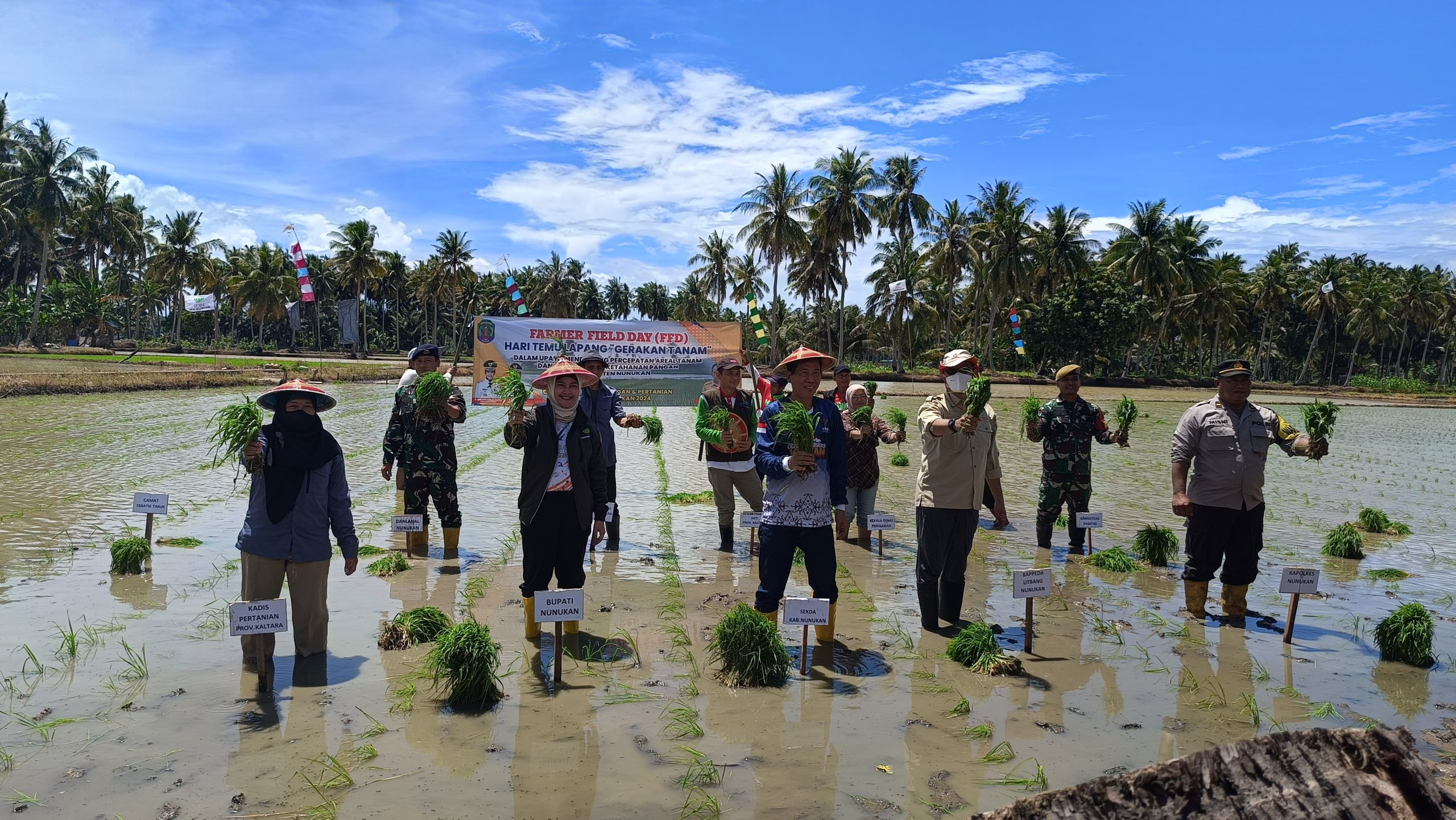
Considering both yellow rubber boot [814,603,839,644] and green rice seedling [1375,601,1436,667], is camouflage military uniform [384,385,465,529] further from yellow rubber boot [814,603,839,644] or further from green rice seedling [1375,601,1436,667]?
green rice seedling [1375,601,1436,667]

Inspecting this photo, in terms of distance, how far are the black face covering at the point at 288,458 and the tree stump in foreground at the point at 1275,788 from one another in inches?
166

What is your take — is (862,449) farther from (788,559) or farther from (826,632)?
(788,559)

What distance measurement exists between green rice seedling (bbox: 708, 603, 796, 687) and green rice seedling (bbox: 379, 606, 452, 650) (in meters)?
1.89

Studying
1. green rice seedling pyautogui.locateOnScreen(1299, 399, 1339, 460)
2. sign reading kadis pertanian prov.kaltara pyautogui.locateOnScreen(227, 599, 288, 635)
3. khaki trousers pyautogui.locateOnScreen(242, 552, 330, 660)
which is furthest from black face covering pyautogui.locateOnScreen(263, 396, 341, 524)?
green rice seedling pyautogui.locateOnScreen(1299, 399, 1339, 460)

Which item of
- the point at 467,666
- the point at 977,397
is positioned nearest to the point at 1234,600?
the point at 977,397

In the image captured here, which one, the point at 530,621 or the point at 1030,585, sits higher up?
the point at 1030,585

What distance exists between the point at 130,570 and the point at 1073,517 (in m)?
8.48

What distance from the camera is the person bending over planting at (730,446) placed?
814 centimetres

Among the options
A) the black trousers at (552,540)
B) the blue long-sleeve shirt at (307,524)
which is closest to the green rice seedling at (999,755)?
the black trousers at (552,540)

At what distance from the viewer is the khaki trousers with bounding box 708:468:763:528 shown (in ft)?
28.4

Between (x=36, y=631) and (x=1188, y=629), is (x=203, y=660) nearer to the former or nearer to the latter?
(x=36, y=631)

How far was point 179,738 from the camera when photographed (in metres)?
4.27

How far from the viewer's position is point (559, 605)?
16.8 ft

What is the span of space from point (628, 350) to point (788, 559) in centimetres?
668
